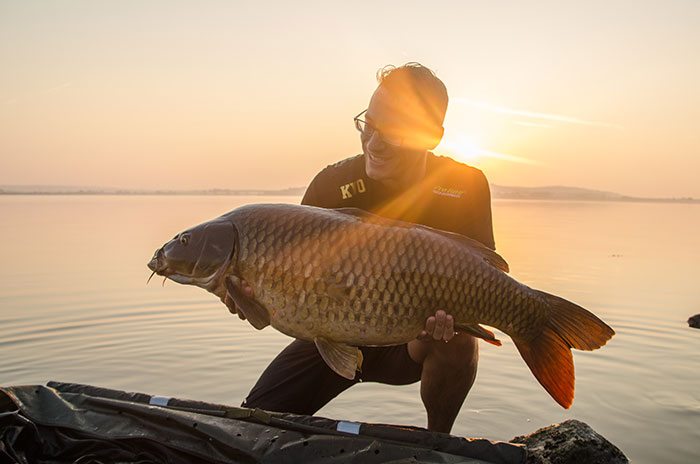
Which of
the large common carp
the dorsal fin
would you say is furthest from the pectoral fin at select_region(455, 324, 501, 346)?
the dorsal fin

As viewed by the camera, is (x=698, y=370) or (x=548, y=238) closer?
(x=698, y=370)

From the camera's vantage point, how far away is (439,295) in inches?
107

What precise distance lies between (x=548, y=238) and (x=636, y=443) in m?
16.1

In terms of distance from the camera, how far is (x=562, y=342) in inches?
110

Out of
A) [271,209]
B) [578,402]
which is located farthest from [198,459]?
[578,402]

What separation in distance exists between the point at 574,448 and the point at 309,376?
1253 mm

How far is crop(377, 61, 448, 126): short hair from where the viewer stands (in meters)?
3.53

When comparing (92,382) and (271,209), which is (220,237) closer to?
(271,209)

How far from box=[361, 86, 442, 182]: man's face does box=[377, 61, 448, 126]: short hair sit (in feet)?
0.24

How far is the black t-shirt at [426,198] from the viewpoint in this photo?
3.58 metres

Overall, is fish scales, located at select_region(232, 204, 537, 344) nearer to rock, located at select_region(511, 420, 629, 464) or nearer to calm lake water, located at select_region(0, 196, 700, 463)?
rock, located at select_region(511, 420, 629, 464)

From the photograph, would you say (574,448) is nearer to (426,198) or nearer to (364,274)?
(364,274)

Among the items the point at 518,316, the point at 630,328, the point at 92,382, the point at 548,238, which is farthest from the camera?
the point at 548,238

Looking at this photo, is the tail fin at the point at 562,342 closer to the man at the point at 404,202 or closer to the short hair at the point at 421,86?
the man at the point at 404,202
